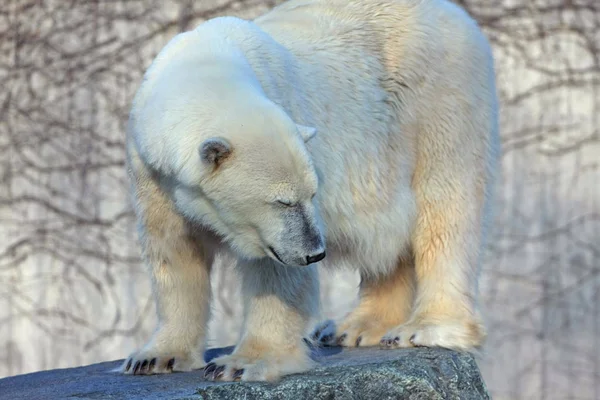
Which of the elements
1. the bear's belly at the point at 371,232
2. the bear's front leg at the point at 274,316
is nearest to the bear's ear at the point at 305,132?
the bear's front leg at the point at 274,316

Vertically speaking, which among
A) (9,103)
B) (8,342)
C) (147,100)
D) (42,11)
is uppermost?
(147,100)

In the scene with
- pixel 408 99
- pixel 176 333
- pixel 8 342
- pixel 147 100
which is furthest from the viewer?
pixel 8 342

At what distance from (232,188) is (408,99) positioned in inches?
43.0

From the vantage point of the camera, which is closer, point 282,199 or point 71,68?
point 282,199

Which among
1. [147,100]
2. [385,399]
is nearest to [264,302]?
[385,399]

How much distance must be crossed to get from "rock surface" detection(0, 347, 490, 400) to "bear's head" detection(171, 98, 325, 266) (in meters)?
0.39

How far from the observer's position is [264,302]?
9.86 ft

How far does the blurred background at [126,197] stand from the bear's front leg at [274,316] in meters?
3.34

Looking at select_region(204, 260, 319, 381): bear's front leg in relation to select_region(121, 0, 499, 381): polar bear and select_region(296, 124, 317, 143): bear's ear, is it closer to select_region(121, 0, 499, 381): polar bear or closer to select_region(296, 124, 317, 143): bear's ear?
select_region(121, 0, 499, 381): polar bear

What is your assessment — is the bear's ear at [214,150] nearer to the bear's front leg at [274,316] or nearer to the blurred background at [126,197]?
the bear's front leg at [274,316]

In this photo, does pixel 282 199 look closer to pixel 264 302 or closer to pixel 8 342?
pixel 264 302

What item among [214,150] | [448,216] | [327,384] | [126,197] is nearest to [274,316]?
[327,384]

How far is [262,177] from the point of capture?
2.57m

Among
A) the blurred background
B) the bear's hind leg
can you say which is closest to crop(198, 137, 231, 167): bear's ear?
the bear's hind leg
